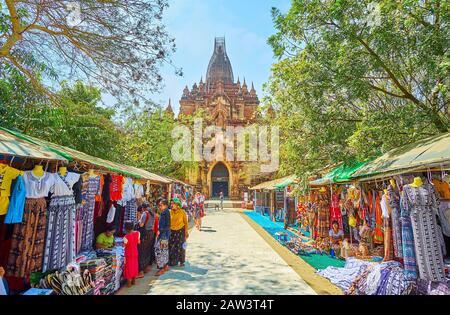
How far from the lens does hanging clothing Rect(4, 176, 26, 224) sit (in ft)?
11.8

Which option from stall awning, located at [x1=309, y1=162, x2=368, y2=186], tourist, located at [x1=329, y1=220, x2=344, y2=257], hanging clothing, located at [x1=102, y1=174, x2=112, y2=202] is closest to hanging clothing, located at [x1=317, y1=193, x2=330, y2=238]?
tourist, located at [x1=329, y1=220, x2=344, y2=257]

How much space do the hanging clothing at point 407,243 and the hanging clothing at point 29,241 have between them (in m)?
5.66

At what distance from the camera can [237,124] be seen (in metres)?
37.2

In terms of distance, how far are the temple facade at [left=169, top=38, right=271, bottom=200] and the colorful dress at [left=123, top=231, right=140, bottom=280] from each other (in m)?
19.7

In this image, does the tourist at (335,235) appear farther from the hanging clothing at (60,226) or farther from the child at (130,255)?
the hanging clothing at (60,226)

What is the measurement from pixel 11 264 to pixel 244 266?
465cm

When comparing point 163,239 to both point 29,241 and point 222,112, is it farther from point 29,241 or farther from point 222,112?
point 222,112

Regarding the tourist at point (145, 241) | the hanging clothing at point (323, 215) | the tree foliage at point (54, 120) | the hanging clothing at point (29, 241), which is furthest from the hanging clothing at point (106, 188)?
the hanging clothing at point (323, 215)

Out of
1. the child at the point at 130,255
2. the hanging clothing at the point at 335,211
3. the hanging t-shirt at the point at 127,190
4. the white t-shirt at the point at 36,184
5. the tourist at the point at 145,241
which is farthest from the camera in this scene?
the hanging clothing at the point at 335,211

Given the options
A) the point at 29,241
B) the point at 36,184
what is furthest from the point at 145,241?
the point at 36,184

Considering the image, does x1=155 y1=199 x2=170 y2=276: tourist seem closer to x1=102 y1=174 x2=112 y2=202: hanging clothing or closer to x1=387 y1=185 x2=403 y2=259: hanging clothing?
x1=102 y1=174 x2=112 y2=202: hanging clothing

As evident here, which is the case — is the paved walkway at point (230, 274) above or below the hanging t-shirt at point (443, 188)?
below

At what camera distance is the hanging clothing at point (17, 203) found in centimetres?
359
